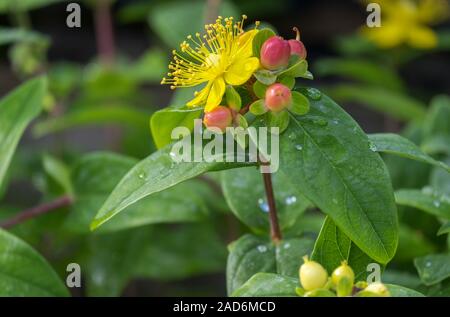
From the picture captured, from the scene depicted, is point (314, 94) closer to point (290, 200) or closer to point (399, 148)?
point (399, 148)

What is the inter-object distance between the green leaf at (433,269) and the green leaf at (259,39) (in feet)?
0.93

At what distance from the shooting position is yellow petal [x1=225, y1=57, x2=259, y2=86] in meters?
0.66

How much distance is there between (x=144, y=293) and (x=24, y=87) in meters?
0.55

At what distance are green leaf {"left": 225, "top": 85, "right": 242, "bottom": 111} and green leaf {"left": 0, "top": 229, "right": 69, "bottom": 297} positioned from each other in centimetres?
30

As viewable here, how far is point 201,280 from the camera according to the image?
152 cm

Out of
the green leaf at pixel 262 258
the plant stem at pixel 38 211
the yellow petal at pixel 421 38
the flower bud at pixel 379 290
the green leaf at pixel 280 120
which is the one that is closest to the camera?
the flower bud at pixel 379 290

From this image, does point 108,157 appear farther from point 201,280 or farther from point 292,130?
point 201,280

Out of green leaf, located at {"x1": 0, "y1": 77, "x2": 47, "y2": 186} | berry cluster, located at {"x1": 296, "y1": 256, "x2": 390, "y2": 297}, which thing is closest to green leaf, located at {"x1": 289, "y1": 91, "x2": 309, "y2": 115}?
berry cluster, located at {"x1": 296, "y1": 256, "x2": 390, "y2": 297}

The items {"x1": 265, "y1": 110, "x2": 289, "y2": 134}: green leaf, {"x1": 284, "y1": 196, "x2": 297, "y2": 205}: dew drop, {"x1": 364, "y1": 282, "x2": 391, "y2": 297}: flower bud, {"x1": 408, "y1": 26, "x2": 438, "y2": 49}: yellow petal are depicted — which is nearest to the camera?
{"x1": 364, "y1": 282, "x2": 391, "y2": 297}: flower bud

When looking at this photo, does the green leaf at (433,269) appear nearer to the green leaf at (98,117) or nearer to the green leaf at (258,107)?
the green leaf at (258,107)

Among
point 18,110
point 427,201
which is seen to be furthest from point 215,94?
point 18,110

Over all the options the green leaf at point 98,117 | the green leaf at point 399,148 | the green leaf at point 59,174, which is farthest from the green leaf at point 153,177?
the green leaf at point 98,117

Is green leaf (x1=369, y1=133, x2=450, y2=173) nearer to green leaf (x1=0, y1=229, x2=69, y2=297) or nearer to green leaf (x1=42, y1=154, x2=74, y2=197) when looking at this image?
green leaf (x1=0, y1=229, x2=69, y2=297)

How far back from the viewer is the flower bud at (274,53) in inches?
25.5
